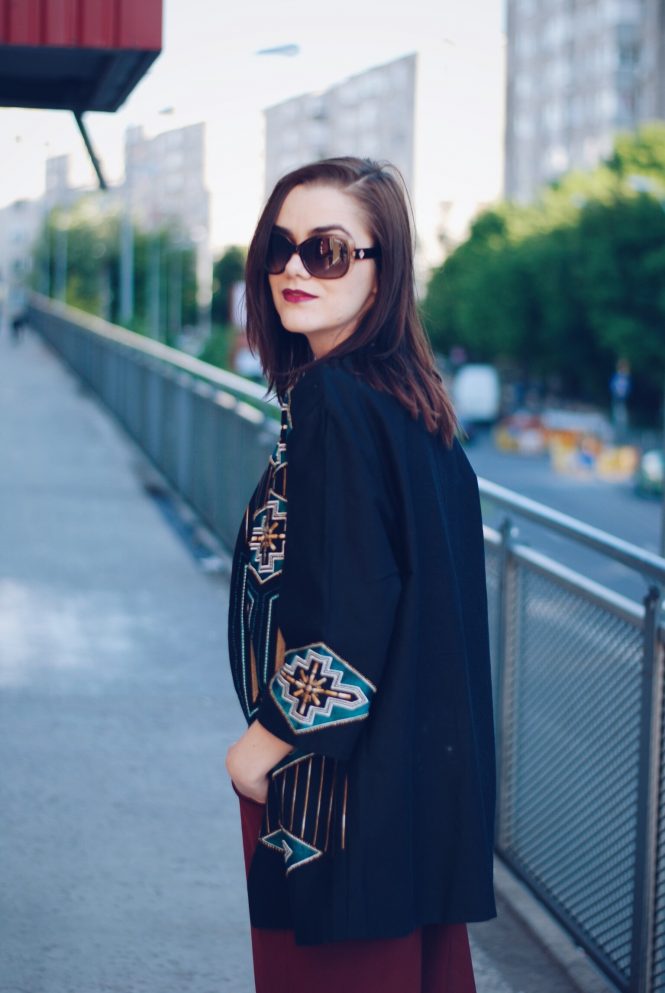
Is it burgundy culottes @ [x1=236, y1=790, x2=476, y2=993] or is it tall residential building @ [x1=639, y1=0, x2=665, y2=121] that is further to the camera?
tall residential building @ [x1=639, y1=0, x2=665, y2=121]

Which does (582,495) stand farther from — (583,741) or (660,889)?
(660,889)

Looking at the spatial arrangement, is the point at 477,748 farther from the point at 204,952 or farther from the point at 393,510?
the point at 204,952

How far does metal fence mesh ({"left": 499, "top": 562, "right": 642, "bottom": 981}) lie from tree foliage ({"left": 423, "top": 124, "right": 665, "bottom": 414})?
45713mm

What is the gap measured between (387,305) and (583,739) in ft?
5.40

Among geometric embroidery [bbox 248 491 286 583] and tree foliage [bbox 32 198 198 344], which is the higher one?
tree foliage [bbox 32 198 198 344]

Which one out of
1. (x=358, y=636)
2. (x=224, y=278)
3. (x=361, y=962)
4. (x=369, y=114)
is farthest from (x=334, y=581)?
(x=224, y=278)

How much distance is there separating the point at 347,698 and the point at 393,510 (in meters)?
0.25

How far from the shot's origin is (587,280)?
52.0m

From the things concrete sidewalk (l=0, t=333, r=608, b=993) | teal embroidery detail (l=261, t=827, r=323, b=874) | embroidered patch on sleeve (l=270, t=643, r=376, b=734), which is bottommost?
concrete sidewalk (l=0, t=333, r=608, b=993)

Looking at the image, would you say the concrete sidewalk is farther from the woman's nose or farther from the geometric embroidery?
the woman's nose

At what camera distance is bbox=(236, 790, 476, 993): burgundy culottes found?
2.04m

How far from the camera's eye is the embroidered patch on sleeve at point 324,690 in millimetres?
1903

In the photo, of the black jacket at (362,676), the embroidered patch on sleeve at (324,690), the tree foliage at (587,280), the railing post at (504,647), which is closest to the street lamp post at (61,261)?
the tree foliage at (587,280)

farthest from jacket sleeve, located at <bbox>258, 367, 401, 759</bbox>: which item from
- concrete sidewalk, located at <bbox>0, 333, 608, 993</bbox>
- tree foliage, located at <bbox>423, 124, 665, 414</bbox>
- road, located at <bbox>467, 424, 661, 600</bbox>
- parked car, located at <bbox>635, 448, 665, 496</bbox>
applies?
tree foliage, located at <bbox>423, 124, 665, 414</bbox>
